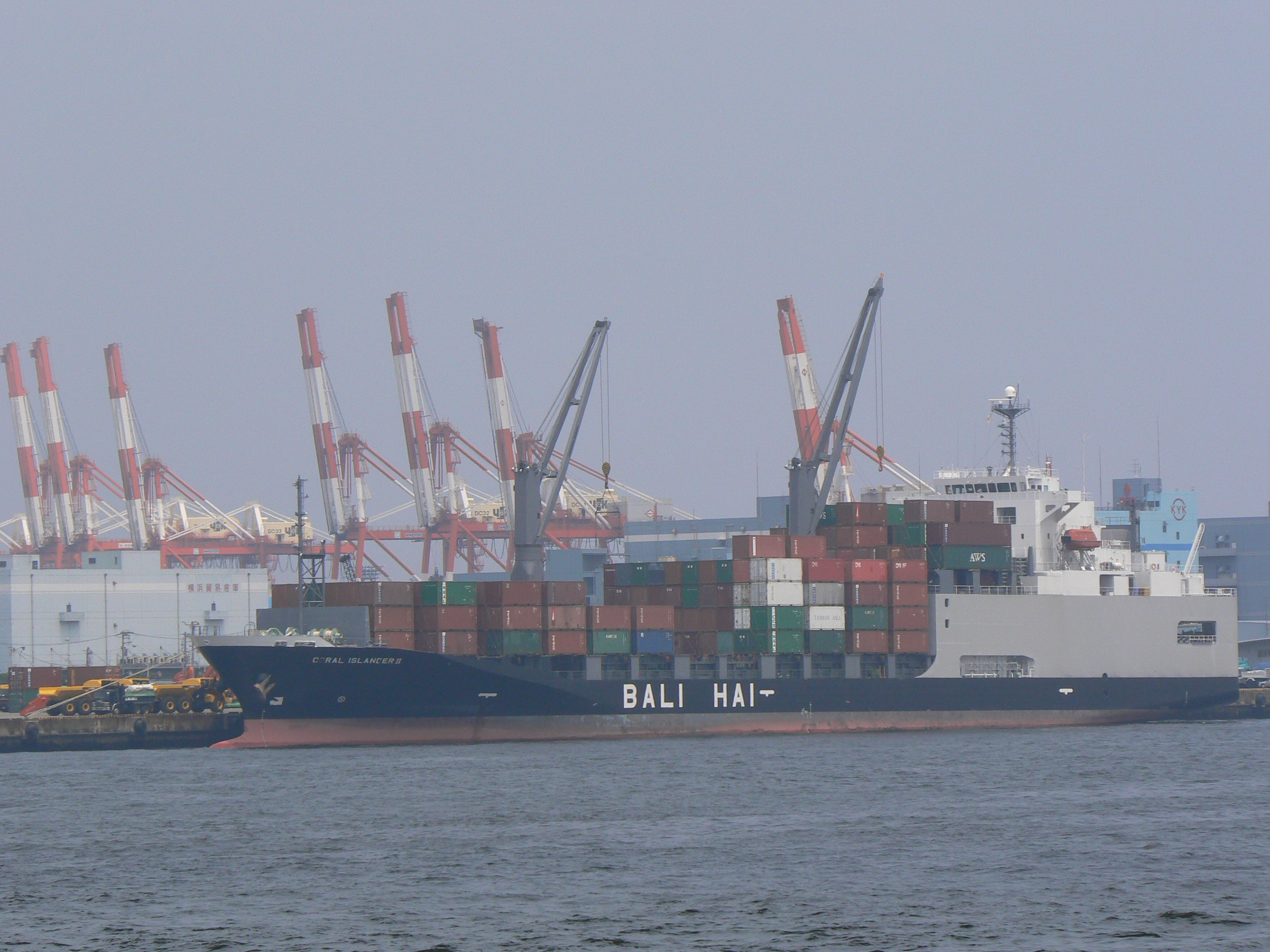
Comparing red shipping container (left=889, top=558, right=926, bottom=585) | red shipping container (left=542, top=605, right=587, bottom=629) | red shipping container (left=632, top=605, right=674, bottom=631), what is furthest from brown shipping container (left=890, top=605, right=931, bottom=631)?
red shipping container (left=542, top=605, right=587, bottom=629)

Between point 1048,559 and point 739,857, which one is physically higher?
point 1048,559

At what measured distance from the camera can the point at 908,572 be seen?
6750cm

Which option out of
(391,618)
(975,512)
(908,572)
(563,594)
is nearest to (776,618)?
(908,572)

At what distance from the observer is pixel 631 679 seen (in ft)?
214

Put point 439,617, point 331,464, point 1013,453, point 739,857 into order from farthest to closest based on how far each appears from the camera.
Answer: point 331,464 → point 1013,453 → point 439,617 → point 739,857

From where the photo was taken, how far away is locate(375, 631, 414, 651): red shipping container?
203ft

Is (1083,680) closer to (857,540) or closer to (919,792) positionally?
(857,540)

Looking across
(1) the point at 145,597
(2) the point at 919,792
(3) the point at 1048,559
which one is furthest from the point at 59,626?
(2) the point at 919,792

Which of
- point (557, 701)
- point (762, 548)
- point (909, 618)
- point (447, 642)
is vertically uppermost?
point (762, 548)

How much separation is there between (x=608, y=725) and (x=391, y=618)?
8.86m

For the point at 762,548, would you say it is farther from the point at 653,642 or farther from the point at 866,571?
the point at 653,642

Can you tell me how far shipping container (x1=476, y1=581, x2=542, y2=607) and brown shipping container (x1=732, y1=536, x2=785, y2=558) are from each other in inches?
306

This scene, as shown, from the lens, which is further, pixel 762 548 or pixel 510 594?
pixel 762 548

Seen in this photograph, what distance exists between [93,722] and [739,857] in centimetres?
3780
